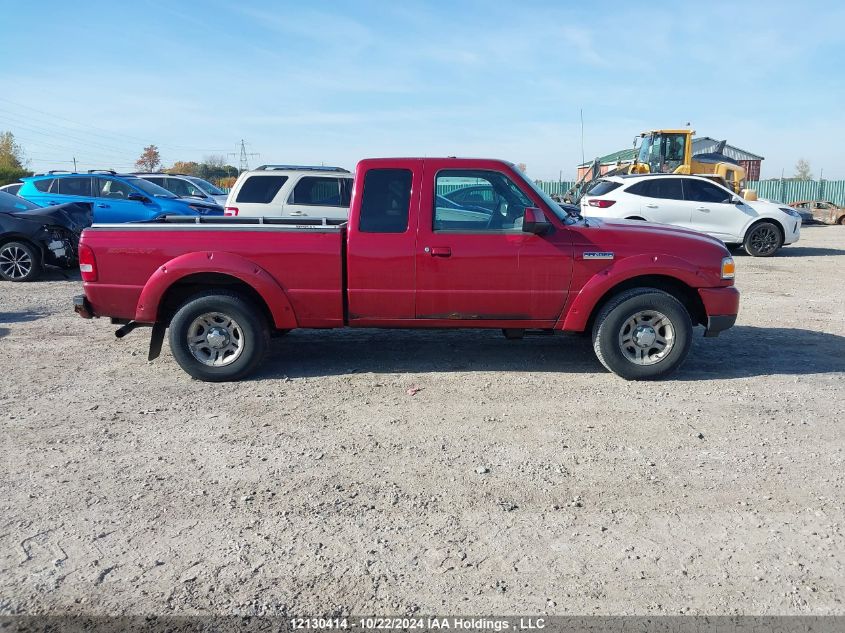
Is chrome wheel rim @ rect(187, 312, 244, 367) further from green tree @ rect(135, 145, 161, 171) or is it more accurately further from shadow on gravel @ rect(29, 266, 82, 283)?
green tree @ rect(135, 145, 161, 171)

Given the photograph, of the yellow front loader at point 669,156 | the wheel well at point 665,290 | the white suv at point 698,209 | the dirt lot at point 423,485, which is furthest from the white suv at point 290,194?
the yellow front loader at point 669,156

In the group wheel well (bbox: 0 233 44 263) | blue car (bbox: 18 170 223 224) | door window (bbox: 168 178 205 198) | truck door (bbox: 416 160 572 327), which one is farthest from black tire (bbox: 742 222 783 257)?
door window (bbox: 168 178 205 198)

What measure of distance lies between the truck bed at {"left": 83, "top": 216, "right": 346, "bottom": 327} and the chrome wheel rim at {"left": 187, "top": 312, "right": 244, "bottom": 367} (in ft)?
1.34

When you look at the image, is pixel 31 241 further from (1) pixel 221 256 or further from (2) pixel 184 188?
(2) pixel 184 188

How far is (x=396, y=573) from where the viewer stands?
3.25 meters

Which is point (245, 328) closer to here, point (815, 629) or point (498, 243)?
point (498, 243)

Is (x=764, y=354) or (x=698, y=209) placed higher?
(x=698, y=209)

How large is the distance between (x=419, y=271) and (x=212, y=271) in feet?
5.73

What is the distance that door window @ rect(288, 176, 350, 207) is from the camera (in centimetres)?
1133

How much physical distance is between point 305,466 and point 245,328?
6.49 ft

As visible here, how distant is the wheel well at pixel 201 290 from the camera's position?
607 cm

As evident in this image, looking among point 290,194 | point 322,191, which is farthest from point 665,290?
point 290,194

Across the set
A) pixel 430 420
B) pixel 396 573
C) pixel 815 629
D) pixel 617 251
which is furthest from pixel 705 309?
pixel 396 573

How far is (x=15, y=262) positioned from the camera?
11.4m
